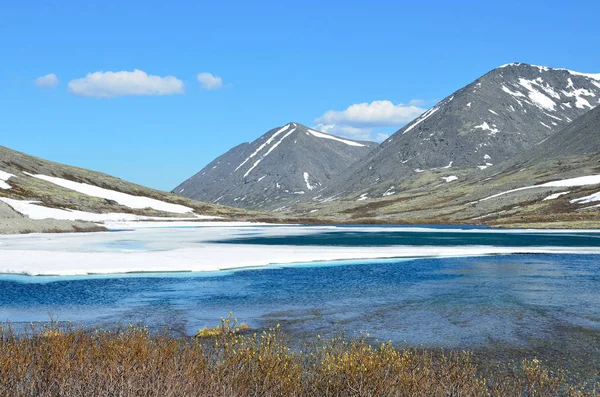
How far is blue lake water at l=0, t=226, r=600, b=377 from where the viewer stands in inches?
894

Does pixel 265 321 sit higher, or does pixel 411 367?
pixel 411 367

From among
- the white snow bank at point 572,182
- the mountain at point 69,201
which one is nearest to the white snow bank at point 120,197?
the mountain at point 69,201

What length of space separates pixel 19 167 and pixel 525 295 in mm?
176662

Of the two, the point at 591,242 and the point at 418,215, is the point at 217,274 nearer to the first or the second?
the point at 591,242

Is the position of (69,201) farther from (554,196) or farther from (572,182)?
(572,182)

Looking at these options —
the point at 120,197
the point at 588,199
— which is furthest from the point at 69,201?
the point at 588,199

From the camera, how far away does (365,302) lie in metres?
30.1

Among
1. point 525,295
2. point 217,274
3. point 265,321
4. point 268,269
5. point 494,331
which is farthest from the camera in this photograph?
point 268,269

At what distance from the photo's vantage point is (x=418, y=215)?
18225 cm

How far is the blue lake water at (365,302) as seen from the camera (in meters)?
22.7

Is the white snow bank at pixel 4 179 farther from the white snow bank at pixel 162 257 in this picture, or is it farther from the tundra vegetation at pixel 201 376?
the tundra vegetation at pixel 201 376

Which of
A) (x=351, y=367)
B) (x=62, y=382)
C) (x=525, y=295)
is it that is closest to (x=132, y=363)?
(x=62, y=382)

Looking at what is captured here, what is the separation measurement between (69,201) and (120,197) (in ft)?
90.5

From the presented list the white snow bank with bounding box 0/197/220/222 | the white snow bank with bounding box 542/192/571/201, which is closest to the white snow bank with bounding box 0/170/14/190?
the white snow bank with bounding box 0/197/220/222
